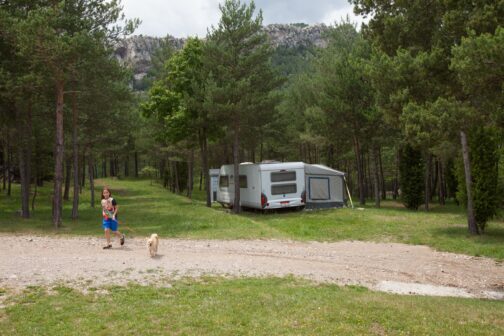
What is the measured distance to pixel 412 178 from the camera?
24328mm

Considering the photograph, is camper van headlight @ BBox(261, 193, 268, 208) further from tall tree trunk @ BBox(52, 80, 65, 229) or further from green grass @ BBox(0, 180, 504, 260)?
tall tree trunk @ BBox(52, 80, 65, 229)

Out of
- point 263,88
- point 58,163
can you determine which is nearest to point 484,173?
point 263,88

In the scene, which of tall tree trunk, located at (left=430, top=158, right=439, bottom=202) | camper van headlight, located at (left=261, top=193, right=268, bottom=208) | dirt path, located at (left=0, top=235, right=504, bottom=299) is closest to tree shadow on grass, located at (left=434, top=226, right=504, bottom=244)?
dirt path, located at (left=0, top=235, right=504, bottom=299)

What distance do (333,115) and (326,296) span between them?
1990 cm

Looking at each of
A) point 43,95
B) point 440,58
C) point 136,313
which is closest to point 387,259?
point 440,58

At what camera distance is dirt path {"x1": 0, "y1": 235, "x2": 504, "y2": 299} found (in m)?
8.40

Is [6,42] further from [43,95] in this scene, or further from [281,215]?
[281,215]

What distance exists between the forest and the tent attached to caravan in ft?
11.7

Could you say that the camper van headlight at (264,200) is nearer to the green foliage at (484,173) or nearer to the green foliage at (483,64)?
A: the green foliage at (484,173)

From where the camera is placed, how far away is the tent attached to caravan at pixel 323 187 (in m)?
23.7

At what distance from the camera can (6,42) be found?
54.1 ft

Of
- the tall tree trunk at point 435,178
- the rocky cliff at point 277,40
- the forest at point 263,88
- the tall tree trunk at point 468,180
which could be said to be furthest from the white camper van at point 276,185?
the rocky cliff at point 277,40

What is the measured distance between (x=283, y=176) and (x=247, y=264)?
12.1 m

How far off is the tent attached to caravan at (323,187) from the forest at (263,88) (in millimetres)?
3556
